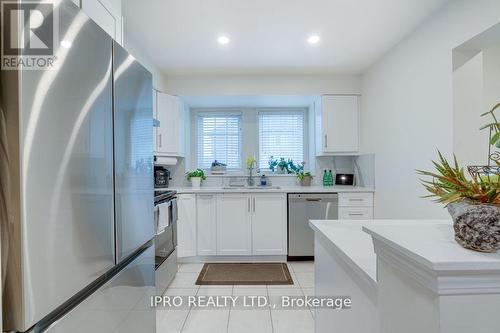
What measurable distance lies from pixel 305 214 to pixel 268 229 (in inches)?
20.0

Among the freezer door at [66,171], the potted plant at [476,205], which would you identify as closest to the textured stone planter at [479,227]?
the potted plant at [476,205]

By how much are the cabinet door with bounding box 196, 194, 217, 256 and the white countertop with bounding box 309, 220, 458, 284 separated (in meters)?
2.10

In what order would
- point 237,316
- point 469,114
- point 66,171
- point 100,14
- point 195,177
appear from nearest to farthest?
point 66,171 → point 100,14 → point 469,114 → point 237,316 → point 195,177

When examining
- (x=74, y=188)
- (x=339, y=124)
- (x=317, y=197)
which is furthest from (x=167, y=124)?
(x=74, y=188)

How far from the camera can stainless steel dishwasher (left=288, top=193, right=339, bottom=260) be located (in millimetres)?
3480

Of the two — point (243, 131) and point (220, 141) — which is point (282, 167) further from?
point (220, 141)

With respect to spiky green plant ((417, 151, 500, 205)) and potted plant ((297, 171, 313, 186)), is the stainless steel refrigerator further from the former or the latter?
potted plant ((297, 171, 313, 186))

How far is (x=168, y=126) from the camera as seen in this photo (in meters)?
3.61

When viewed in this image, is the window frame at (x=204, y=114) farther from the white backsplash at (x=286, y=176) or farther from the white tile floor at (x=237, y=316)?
the white tile floor at (x=237, y=316)

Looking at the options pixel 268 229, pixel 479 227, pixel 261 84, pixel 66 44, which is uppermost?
pixel 261 84

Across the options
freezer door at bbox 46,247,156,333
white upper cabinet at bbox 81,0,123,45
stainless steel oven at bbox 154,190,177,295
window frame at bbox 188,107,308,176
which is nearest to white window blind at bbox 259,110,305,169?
window frame at bbox 188,107,308,176

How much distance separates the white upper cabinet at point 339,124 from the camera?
380 cm

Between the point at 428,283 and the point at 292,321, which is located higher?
the point at 428,283

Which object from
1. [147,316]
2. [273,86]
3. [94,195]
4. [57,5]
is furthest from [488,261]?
[273,86]
